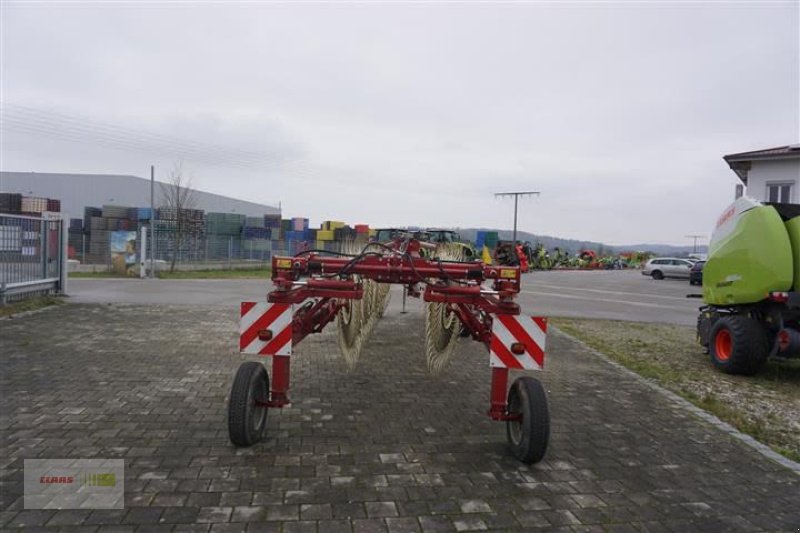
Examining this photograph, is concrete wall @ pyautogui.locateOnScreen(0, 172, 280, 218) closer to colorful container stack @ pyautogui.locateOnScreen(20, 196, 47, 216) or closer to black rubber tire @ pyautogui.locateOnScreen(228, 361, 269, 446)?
colorful container stack @ pyautogui.locateOnScreen(20, 196, 47, 216)

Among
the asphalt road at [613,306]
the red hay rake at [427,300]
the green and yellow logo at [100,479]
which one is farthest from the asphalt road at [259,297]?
the green and yellow logo at [100,479]

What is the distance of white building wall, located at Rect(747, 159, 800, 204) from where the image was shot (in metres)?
23.2

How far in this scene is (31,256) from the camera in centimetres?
1181

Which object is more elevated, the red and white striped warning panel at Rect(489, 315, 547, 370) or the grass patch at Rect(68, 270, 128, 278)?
the red and white striped warning panel at Rect(489, 315, 547, 370)

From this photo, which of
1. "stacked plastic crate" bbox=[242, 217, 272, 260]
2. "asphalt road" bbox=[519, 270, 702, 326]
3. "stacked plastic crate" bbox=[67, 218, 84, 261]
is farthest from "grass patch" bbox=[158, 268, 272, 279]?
"asphalt road" bbox=[519, 270, 702, 326]

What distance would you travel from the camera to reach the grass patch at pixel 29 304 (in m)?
10.1

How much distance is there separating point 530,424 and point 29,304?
1083 centimetres

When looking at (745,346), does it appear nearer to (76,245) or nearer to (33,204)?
(76,245)

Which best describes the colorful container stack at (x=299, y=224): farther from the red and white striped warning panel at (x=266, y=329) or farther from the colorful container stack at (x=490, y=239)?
the red and white striped warning panel at (x=266, y=329)

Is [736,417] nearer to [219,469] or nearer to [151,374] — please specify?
[219,469]

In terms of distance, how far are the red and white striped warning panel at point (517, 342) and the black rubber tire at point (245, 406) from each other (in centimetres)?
188

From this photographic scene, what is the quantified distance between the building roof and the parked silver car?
1170cm

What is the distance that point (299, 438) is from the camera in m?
4.54

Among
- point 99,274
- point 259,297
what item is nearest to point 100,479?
point 259,297
